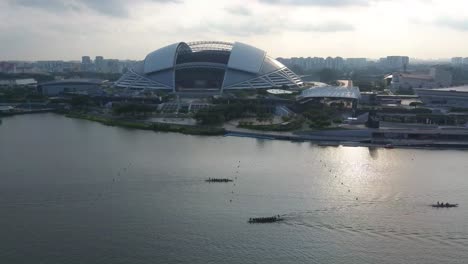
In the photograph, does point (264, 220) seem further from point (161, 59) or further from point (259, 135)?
point (161, 59)

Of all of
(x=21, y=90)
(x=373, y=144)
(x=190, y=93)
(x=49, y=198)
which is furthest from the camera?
(x=21, y=90)

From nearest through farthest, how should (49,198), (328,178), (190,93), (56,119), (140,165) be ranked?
1. (49,198)
2. (328,178)
3. (140,165)
4. (56,119)
5. (190,93)

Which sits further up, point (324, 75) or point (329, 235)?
point (324, 75)

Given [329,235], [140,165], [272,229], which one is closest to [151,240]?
[272,229]

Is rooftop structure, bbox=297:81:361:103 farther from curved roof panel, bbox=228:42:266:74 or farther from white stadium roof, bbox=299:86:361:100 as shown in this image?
curved roof panel, bbox=228:42:266:74

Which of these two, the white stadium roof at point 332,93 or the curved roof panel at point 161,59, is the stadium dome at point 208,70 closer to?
the curved roof panel at point 161,59

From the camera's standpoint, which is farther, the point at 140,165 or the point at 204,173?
the point at 140,165

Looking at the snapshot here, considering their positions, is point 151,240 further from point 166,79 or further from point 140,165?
point 166,79
